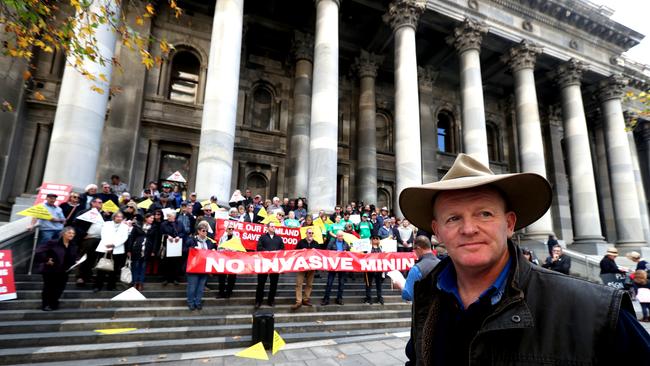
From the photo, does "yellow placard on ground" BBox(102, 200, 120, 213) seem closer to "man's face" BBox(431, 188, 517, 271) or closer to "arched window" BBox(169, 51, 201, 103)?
"man's face" BBox(431, 188, 517, 271)

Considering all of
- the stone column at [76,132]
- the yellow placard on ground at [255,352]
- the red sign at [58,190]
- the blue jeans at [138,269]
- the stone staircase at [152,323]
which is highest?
the stone column at [76,132]

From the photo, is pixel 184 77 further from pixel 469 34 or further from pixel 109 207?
pixel 469 34

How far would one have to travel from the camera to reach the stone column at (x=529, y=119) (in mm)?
17719

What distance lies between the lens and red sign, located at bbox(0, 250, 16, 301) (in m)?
6.07

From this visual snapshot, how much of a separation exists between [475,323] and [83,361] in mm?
6543

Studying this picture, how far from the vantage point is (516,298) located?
4.21ft

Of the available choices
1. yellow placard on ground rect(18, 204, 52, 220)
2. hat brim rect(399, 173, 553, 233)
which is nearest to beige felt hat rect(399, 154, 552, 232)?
hat brim rect(399, 173, 553, 233)

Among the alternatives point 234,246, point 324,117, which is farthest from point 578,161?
point 234,246

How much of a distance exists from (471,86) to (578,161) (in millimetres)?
8689

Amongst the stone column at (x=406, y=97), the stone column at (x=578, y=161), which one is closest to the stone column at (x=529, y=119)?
the stone column at (x=578, y=161)

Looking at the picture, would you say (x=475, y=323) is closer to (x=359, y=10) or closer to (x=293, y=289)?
(x=293, y=289)

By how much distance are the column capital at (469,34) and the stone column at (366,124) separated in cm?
496

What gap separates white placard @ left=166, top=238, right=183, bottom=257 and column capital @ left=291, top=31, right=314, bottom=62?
594 inches

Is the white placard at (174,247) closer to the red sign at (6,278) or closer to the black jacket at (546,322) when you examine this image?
the red sign at (6,278)
